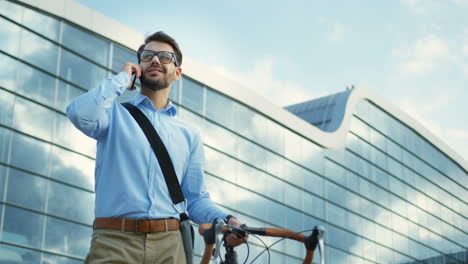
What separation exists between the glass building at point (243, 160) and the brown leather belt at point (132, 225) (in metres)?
12.8

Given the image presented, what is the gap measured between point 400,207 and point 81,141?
17.5m

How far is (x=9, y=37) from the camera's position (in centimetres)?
1642

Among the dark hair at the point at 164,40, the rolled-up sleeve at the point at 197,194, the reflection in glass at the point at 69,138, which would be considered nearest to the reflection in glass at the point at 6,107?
the reflection in glass at the point at 69,138

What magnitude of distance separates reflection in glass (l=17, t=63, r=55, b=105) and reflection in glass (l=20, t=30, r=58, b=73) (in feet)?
0.67

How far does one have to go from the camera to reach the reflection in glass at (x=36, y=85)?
16.5 m

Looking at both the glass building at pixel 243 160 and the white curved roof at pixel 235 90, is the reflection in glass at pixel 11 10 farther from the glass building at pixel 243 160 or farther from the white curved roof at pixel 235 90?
the white curved roof at pixel 235 90

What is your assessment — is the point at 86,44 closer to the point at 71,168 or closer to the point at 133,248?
the point at 71,168

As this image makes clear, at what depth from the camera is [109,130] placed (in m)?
3.46

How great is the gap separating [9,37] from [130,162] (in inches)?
549

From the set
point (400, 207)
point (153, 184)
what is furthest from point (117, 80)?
point (400, 207)

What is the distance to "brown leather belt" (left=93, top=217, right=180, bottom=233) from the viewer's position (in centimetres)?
326

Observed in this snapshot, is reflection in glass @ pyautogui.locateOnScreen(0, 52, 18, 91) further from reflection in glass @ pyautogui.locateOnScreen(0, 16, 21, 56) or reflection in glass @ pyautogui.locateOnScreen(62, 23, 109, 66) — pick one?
reflection in glass @ pyautogui.locateOnScreen(62, 23, 109, 66)

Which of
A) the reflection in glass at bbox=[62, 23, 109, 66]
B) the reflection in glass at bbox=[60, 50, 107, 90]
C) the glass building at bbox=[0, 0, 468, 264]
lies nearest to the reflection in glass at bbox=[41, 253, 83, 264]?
the glass building at bbox=[0, 0, 468, 264]

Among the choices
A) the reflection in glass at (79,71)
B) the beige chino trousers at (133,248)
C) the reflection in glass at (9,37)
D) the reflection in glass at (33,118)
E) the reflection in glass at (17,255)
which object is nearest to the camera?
the beige chino trousers at (133,248)
